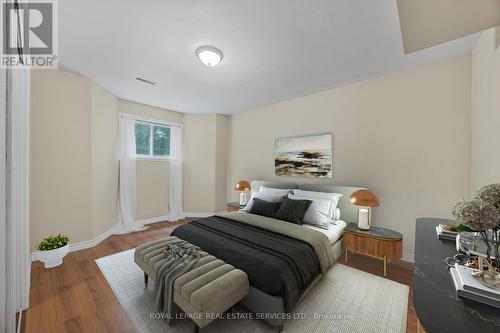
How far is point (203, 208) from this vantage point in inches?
188

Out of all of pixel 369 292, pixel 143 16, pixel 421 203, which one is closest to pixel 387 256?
pixel 369 292

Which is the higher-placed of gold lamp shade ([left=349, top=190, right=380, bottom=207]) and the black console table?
gold lamp shade ([left=349, top=190, right=380, bottom=207])

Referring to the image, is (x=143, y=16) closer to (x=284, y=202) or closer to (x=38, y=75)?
(x=38, y=75)

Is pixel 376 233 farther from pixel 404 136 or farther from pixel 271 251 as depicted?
pixel 271 251

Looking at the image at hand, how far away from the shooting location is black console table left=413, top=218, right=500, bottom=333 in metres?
0.63

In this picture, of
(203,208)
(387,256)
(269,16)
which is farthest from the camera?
(203,208)

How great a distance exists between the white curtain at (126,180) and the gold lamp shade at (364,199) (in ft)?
13.3

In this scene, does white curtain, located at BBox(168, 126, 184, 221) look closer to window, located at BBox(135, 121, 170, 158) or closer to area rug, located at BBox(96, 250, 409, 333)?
window, located at BBox(135, 121, 170, 158)

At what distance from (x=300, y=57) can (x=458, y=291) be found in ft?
7.79

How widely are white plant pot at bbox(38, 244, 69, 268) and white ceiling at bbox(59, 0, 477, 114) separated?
246 cm

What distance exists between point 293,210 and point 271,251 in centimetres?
98

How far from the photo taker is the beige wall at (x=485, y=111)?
1527 millimetres

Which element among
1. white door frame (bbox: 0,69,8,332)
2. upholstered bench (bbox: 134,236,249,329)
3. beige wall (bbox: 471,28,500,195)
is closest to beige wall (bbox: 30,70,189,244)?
upholstered bench (bbox: 134,236,249,329)

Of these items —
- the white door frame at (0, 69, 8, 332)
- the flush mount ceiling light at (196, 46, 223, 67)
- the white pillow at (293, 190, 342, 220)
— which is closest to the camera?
the white door frame at (0, 69, 8, 332)
